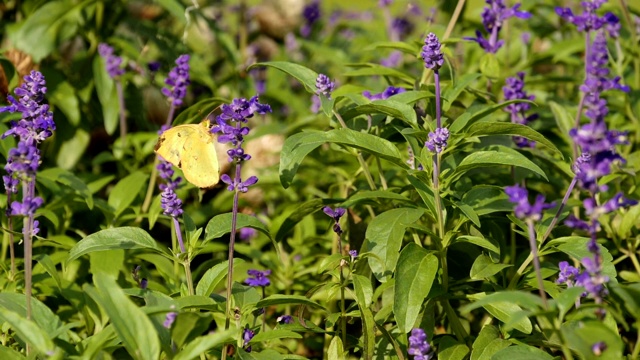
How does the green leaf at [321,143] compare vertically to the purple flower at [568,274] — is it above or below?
above

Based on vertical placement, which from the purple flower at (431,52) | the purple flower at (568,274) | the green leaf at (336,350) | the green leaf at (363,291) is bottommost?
the green leaf at (336,350)

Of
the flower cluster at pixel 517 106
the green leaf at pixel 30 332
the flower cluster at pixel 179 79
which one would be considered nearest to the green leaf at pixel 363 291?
the green leaf at pixel 30 332

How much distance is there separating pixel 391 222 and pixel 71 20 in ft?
7.42

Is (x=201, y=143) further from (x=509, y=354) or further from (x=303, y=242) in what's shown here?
(x=509, y=354)

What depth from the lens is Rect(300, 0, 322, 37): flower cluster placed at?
6.14 m

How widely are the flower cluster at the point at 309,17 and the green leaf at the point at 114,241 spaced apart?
3794mm

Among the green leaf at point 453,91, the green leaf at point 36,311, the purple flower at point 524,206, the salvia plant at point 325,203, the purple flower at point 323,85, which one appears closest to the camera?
the purple flower at point 524,206

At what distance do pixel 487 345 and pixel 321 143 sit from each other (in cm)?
79

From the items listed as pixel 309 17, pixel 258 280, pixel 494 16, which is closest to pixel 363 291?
pixel 258 280

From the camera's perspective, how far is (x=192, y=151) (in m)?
2.85

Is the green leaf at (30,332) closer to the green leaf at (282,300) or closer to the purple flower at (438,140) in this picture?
the green leaf at (282,300)

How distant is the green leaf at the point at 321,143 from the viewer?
2.57 meters

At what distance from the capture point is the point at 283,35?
6379 millimetres

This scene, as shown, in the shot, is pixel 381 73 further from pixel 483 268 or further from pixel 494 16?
pixel 483 268
